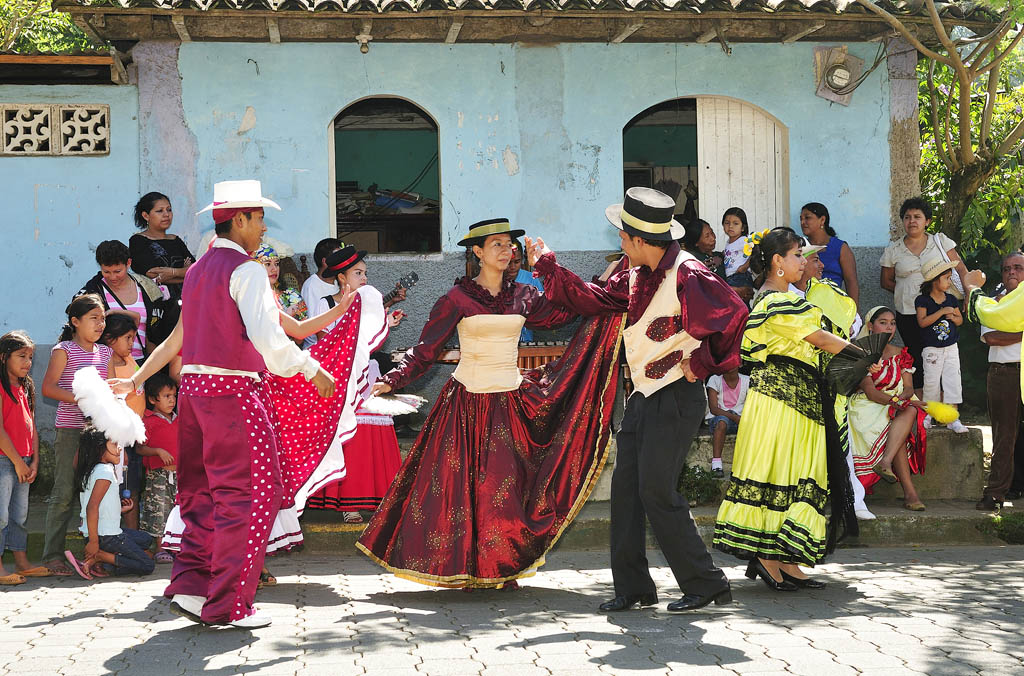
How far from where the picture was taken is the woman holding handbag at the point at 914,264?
32.2 feet

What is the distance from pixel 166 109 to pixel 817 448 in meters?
6.35

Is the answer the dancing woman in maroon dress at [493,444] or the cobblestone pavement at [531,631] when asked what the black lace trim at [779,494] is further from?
the dancing woman in maroon dress at [493,444]

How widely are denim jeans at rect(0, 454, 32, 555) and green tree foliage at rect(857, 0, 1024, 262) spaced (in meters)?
7.39

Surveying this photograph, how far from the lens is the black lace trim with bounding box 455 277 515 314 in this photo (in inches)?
257

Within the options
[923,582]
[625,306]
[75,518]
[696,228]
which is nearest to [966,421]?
[696,228]

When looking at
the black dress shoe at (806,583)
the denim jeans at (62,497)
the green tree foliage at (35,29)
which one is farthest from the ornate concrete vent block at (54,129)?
the black dress shoe at (806,583)

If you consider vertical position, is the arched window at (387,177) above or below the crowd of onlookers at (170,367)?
above

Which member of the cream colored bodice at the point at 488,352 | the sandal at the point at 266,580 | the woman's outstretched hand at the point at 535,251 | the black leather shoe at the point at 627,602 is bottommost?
the sandal at the point at 266,580

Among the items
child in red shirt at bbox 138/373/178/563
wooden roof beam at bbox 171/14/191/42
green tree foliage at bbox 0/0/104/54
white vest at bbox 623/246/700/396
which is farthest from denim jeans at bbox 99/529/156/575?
green tree foliage at bbox 0/0/104/54

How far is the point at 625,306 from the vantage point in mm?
6254

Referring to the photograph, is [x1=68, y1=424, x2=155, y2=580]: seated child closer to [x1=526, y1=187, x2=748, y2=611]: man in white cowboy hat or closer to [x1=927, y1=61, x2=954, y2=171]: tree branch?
[x1=526, y1=187, x2=748, y2=611]: man in white cowboy hat

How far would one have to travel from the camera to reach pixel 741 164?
1091cm

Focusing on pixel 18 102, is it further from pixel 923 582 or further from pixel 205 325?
pixel 923 582

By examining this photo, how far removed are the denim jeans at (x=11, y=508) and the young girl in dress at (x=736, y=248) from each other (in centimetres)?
574
